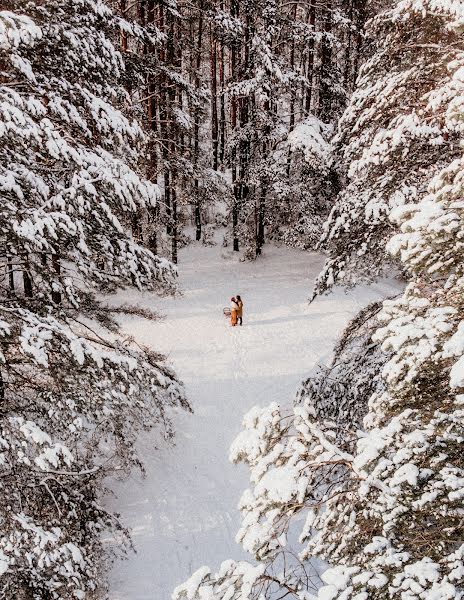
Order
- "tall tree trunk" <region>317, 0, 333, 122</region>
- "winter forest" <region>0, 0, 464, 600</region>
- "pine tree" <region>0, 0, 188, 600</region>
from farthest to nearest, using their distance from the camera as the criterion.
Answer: "tall tree trunk" <region>317, 0, 333, 122</region>, "pine tree" <region>0, 0, 188, 600</region>, "winter forest" <region>0, 0, 464, 600</region>

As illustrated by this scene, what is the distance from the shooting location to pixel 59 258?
242 inches

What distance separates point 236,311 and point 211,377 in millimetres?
2636

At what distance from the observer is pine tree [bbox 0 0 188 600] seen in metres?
5.35

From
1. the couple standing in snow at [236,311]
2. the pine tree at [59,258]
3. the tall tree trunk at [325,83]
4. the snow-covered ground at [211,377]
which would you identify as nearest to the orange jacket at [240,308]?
the couple standing in snow at [236,311]

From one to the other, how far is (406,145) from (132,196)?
336 centimetres

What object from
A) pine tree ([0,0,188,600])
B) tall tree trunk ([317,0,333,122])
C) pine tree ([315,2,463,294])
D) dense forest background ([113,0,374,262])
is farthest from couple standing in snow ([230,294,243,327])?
tall tree trunk ([317,0,333,122])

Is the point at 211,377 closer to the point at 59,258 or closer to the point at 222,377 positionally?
the point at 222,377

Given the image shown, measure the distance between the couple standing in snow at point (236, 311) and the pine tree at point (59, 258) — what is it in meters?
7.78

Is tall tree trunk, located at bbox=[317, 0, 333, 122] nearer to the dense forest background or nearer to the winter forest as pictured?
the dense forest background

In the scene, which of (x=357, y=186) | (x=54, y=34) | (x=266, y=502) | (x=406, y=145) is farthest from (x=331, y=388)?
(x=54, y=34)

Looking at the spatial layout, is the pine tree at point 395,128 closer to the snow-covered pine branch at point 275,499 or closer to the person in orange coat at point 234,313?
the snow-covered pine branch at point 275,499

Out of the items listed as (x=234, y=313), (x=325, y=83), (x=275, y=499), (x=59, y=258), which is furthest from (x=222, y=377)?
(x=325, y=83)

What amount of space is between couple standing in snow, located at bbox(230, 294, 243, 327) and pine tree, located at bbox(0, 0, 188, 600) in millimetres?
7783

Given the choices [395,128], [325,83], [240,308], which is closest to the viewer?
[395,128]
